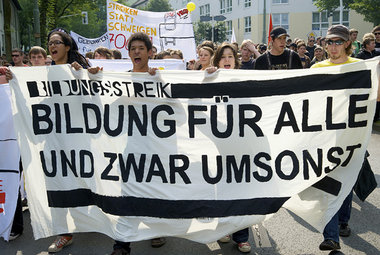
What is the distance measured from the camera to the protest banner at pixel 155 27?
423 inches

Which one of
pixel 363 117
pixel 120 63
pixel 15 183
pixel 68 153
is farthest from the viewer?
pixel 120 63

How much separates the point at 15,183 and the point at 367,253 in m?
3.23

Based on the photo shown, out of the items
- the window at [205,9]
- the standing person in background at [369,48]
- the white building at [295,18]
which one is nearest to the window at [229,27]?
the white building at [295,18]

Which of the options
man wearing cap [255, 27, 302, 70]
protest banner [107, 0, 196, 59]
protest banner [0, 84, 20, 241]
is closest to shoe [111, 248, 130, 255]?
protest banner [0, 84, 20, 241]

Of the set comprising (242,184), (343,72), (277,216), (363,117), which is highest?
(343,72)

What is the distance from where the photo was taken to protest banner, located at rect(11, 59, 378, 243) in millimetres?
3617

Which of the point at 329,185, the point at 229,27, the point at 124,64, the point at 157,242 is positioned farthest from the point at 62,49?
the point at 229,27

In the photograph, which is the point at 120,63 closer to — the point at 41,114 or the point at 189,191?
the point at 41,114

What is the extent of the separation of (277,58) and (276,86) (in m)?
1.30

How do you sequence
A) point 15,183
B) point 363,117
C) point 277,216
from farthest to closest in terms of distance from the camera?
point 277,216
point 15,183
point 363,117

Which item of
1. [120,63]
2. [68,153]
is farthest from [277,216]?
[120,63]

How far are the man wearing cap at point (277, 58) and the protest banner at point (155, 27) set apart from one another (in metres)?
5.91

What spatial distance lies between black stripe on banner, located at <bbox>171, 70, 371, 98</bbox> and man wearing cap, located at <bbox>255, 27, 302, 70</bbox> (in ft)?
3.99

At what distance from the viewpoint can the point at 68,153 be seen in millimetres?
3900
